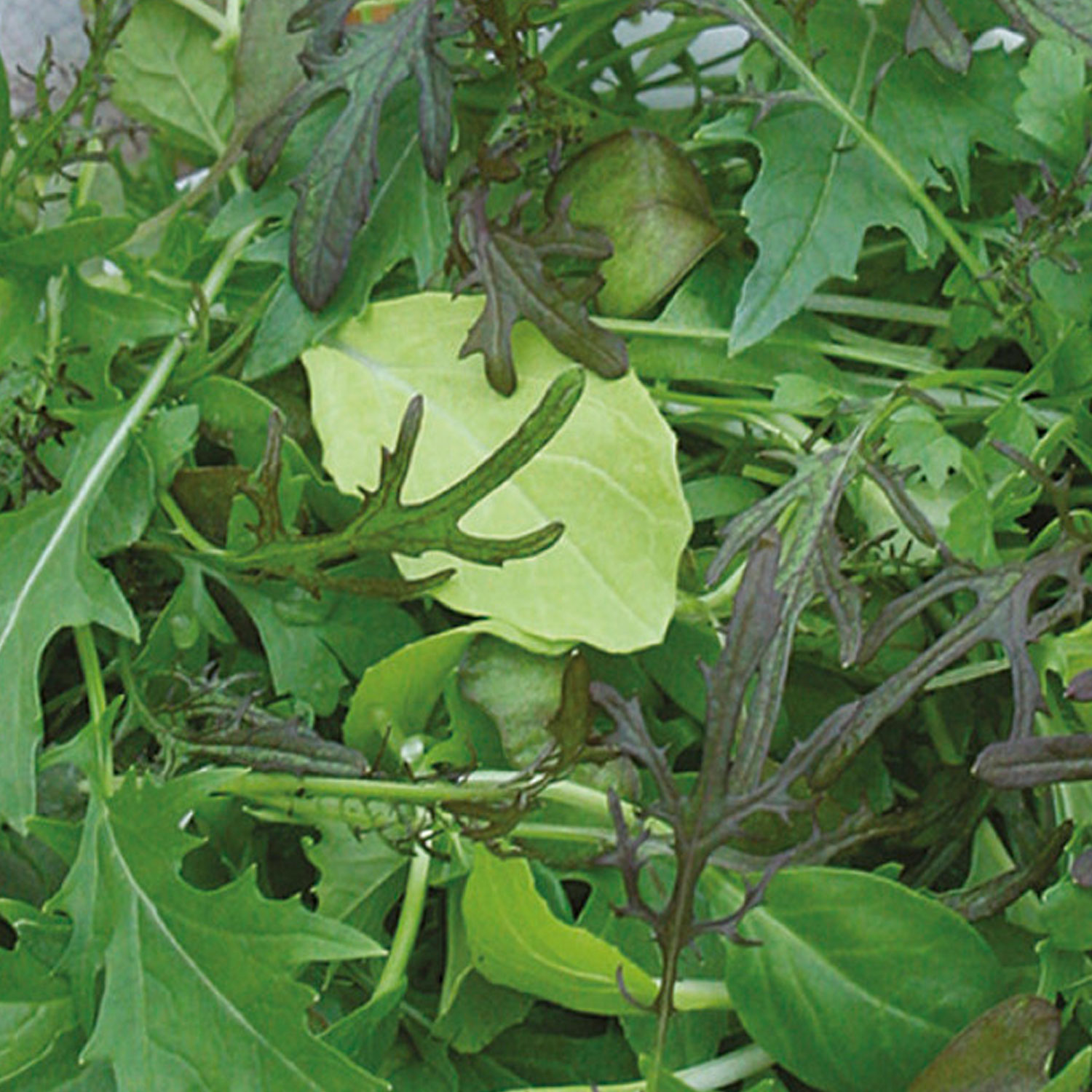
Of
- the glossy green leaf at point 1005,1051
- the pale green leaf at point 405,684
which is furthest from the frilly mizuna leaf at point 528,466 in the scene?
the glossy green leaf at point 1005,1051

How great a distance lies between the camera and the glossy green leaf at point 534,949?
33 cm

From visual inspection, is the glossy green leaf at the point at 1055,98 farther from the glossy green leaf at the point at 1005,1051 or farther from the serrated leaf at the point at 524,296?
the glossy green leaf at the point at 1005,1051

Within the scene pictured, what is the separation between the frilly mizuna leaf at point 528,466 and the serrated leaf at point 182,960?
9 cm

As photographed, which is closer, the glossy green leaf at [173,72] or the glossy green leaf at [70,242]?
the glossy green leaf at [70,242]

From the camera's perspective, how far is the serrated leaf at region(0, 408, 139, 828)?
365 mm

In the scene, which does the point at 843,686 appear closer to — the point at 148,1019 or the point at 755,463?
the point at 755,463

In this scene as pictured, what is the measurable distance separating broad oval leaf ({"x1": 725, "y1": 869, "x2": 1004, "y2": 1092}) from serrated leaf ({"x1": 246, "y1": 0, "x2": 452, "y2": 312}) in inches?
8.1

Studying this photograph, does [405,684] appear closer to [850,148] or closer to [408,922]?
[408,922]

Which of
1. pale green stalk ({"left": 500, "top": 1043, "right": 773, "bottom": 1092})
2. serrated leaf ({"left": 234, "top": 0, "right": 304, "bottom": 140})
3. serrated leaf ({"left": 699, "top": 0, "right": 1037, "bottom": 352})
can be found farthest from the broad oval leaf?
serrated leaf ({"left": 234, "top": 0, "right": 304, "bottom": 140})

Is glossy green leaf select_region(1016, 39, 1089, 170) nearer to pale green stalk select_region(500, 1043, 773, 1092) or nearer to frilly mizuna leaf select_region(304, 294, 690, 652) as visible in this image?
frilly mizuna leaf select_region(304, 294, 690, 652)

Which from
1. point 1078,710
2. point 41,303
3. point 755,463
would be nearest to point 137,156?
point 41,303

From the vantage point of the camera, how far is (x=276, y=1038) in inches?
13.0

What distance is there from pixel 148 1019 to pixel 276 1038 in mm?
31

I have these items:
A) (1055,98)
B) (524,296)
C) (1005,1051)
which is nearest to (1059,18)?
(1055,98)
